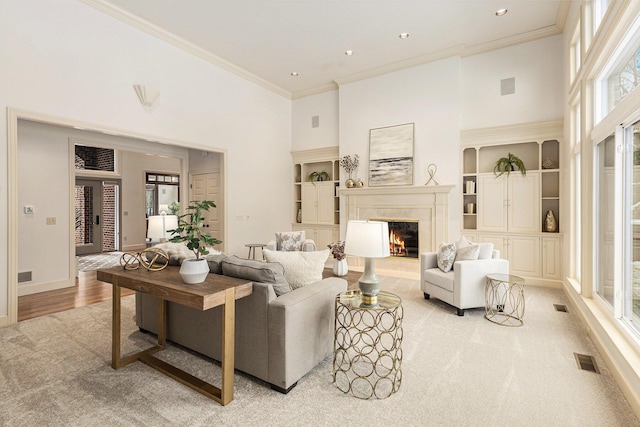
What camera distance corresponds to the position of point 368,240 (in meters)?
2.38

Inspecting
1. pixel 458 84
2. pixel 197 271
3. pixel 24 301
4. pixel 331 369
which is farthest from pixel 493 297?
pixel 24 301

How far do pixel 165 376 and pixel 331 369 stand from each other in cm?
128

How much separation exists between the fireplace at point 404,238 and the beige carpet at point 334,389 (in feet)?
8.84

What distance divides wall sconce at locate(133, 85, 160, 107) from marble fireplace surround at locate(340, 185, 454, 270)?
3.69m

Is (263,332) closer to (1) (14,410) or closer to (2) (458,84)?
(1) (14,410)

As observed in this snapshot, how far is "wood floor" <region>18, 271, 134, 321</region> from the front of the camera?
388cm

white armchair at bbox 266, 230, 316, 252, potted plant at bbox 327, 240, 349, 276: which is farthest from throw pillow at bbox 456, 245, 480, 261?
white armchair at bbox 266, 230, 316, 252

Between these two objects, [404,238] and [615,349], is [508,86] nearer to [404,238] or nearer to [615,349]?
[404,238]

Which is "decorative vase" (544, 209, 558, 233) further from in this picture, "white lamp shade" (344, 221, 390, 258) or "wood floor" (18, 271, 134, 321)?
"wood floor" (18, 271, 134, 321)

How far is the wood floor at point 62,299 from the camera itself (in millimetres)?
3881

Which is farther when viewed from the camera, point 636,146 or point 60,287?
point 60,287

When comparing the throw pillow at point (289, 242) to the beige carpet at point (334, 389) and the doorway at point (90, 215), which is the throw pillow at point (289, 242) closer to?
the beige carpet at point (334, 389)

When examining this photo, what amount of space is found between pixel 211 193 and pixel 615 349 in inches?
243

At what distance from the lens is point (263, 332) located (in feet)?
7.19
